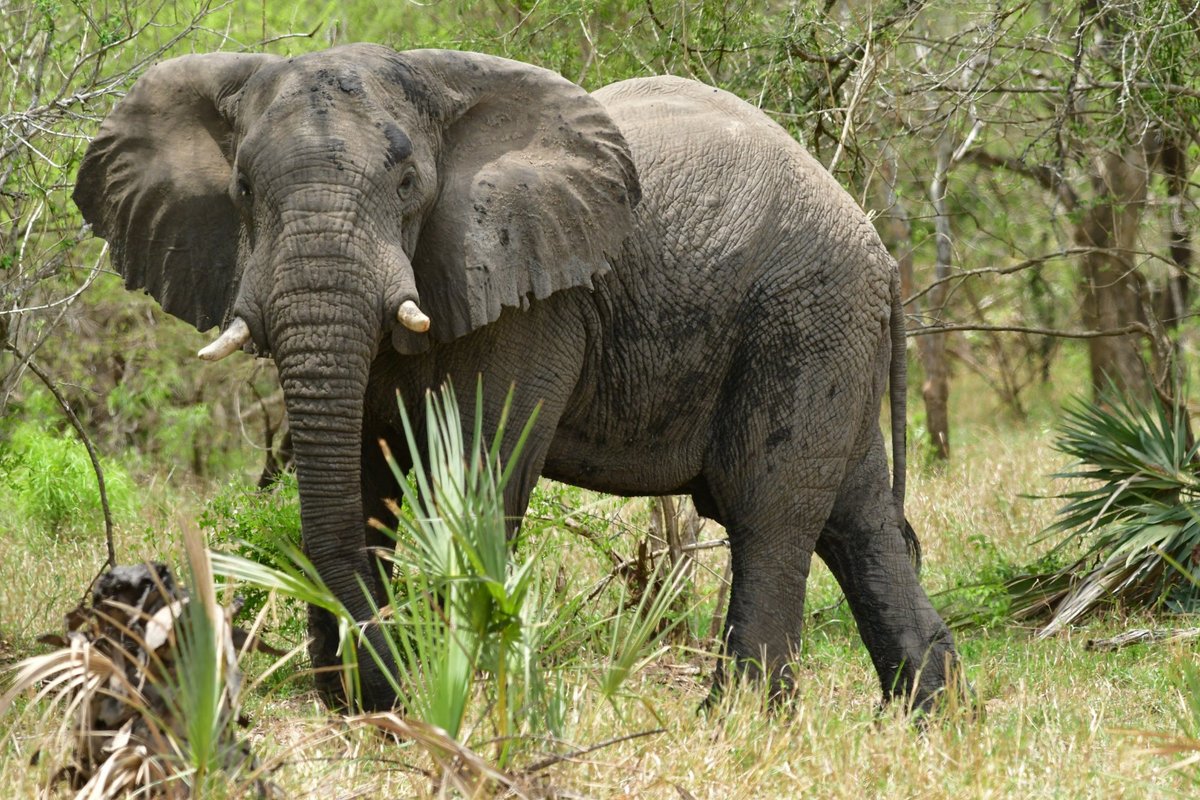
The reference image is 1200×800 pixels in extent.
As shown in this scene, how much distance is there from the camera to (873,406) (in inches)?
252

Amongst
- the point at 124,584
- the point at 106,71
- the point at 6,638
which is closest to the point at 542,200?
the point at 124,584

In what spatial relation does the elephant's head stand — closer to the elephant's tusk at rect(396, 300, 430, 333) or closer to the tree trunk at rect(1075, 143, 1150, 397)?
the elephant's tusk at rect(396, 300, 430, 333)

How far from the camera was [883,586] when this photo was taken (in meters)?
6.48

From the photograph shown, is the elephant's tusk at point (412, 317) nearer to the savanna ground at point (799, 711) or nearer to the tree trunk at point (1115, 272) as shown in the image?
the savanna ground at point (799, 711)

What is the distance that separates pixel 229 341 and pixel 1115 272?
953 cm

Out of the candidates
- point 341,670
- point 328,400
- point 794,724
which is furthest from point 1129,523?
point 328,400

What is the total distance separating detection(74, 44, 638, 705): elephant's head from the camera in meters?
4.94

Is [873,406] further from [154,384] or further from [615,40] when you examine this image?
[154,384]

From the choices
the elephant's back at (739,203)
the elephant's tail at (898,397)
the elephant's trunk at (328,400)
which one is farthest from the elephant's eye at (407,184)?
the elephant's tail at (898,397)

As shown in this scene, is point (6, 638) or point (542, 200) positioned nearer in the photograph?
point (542, 200)

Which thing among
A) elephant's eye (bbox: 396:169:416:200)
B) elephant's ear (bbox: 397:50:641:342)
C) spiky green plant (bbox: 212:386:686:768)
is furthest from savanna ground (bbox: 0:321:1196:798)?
elephant's eye (bbox: 396:169:416:200)

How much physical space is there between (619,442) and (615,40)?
13.0 feet

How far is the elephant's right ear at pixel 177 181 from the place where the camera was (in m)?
5.48

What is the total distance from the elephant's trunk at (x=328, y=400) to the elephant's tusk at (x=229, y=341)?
99 mm
